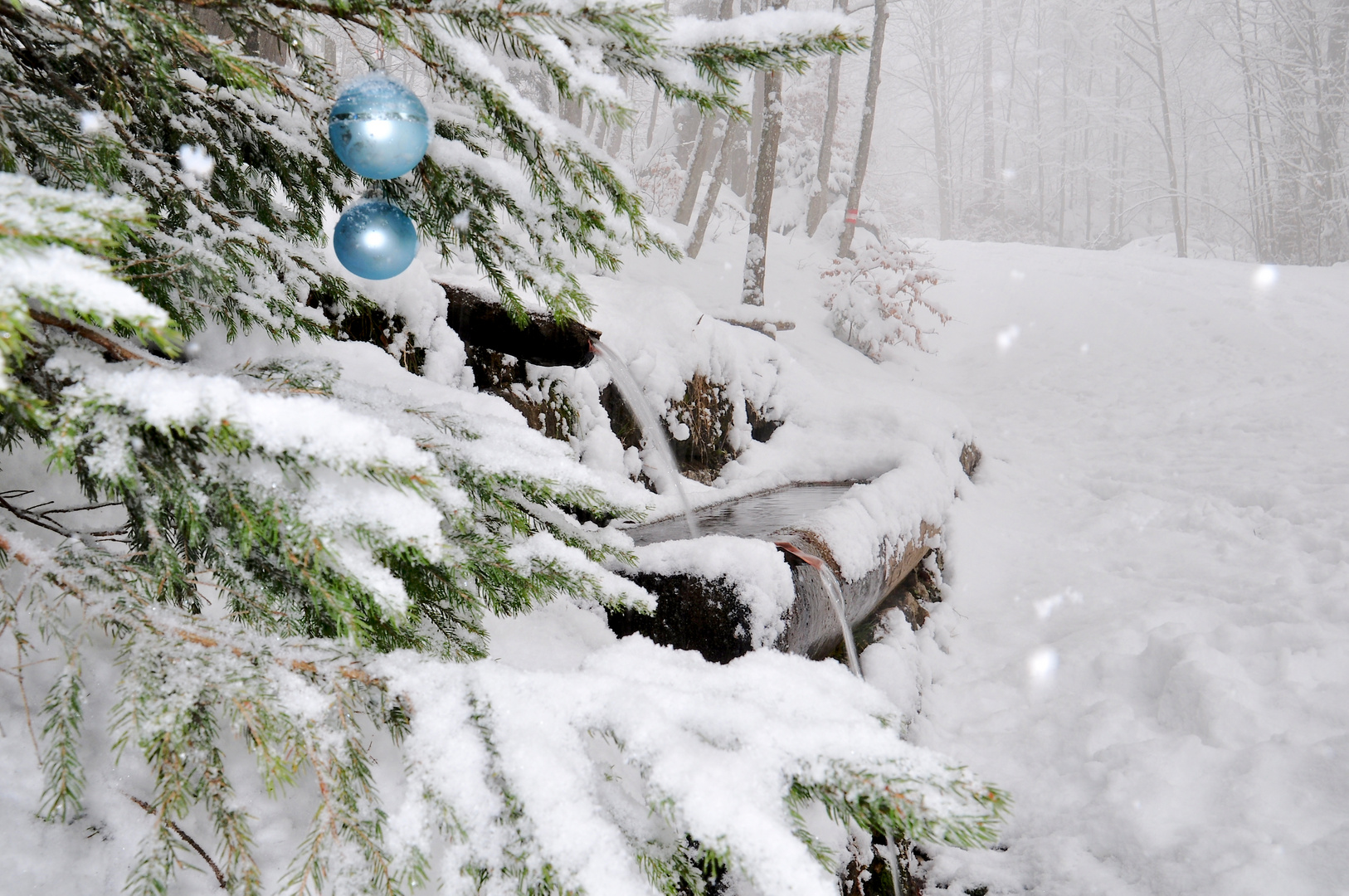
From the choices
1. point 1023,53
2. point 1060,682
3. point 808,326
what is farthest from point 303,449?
point 1023,53

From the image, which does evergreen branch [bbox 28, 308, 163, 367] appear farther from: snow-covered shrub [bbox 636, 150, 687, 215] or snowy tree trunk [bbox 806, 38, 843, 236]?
snow-covered shrub [bbox 636, 150, 687, 215]

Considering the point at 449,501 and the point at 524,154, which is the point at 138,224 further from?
the point at 524,154

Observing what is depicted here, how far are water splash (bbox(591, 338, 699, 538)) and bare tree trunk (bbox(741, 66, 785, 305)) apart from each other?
5.47 metres

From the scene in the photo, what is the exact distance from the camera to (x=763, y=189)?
30.0 feet

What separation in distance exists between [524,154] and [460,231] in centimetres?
31

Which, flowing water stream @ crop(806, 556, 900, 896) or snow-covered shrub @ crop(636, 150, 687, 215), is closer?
flowing water stream @ crop(806, 556, 900, 896)

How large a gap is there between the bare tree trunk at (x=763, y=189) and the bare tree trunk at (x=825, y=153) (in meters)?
5.49

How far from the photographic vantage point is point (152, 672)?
3.00 ft

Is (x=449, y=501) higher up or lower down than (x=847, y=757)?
higher up

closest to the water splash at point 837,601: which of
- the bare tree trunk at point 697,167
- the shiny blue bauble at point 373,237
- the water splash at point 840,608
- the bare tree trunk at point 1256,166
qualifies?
the water splash at point 840,608

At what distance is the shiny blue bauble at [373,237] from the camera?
57.1 inches

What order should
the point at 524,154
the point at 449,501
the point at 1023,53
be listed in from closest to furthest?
the point at 449,501
the point at 524,154
the point at 1023,53

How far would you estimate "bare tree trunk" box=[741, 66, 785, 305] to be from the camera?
8.76 metres

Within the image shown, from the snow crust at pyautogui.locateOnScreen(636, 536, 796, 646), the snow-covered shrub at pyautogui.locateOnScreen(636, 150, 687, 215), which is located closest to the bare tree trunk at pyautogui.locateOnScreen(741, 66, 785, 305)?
the snow crust at pyautogui.locateOnScreen(636, 536, 796, 646)
